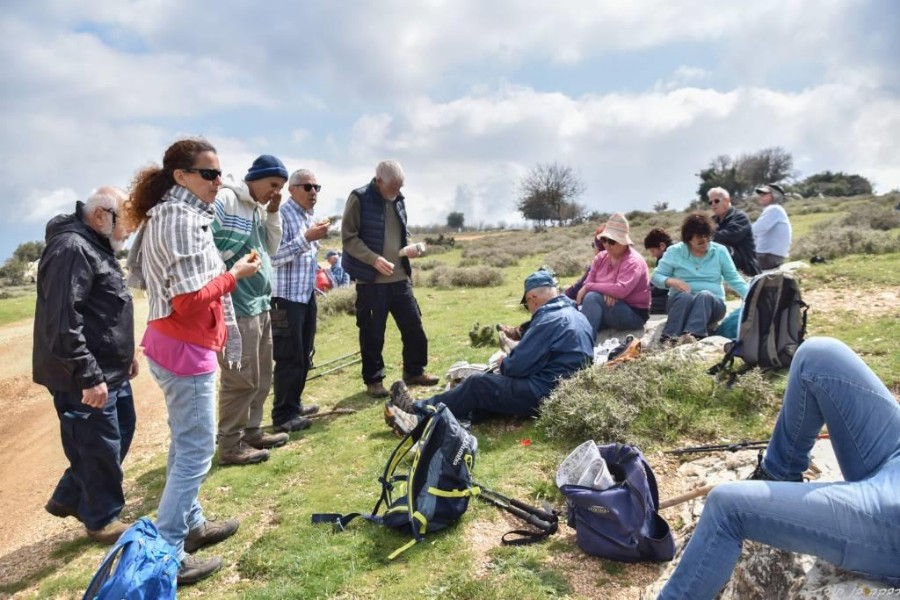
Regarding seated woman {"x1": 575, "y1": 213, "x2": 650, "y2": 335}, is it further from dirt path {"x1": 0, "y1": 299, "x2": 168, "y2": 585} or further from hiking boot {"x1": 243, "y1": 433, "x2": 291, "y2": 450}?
dirt path {"x1": 0, "y1": 299, "x2": 168, "y2": 585}

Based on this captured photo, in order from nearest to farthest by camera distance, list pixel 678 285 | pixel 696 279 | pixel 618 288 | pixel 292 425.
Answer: pixel 292 425 → pixel 678 285 → pixel 696 279 → pixel 618 288

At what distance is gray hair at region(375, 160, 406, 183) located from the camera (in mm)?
6223

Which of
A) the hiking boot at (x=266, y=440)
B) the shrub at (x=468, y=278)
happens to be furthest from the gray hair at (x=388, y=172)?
the shrub at (x=468, y=278)

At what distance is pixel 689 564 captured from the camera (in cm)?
231

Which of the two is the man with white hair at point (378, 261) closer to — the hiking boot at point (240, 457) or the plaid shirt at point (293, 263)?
the plaid shirt at point (293, 263)

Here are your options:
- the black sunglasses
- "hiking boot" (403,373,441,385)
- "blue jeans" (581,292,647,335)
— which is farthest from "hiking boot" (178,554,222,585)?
"blue jeans" (581,292,647,335)

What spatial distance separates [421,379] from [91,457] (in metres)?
3.75

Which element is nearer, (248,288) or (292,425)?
(248,288)

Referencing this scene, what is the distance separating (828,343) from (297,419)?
4898mm

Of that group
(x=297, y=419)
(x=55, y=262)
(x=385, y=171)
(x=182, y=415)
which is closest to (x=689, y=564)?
(x=182, y=415)

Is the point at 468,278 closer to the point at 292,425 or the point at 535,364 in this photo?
the point at 292,425

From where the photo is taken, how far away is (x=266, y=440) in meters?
5.45

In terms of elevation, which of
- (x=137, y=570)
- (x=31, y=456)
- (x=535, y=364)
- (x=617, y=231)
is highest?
(x=617, y=231)

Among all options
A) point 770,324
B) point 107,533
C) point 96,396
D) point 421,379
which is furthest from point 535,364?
point 107,533
